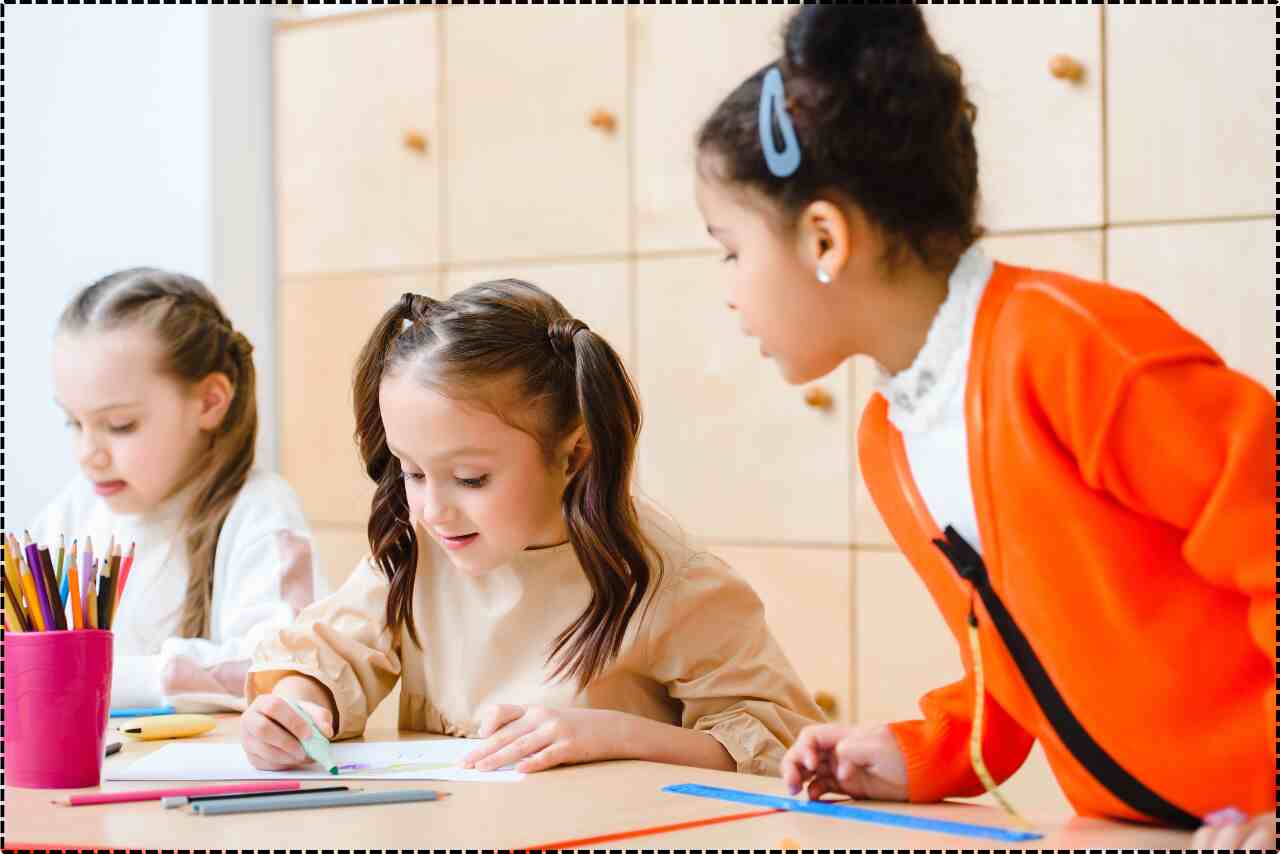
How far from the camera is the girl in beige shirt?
131 cm

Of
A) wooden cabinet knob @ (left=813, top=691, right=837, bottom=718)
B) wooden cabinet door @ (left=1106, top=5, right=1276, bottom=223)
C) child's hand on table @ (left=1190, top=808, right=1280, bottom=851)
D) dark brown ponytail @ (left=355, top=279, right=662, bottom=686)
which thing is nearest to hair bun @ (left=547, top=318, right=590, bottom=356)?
dark brown ponytail @ (left=355, top=279, right=662, bottom=686)

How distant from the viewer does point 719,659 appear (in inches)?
55.3

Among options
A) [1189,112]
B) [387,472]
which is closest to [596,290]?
[1189,112]

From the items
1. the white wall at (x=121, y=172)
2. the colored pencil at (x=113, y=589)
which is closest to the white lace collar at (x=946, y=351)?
the colored pencil at (x=113, y=589)

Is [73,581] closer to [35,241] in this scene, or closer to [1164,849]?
[1164,849]

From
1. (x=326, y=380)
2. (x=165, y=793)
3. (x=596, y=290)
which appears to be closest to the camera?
(x=165, y=793)

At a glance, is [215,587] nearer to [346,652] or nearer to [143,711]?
[143,711]

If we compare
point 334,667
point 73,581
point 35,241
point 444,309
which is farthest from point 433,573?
point 35,241

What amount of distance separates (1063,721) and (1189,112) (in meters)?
1.61

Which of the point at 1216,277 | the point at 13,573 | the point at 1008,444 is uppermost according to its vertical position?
the point at 1216,277

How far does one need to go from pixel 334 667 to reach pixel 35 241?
2.14m

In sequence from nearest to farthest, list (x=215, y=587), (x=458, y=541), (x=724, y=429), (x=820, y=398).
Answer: (x=458, y=541)
(x=215, y=587)
(x=820, y=398)
(x=724, y=429)

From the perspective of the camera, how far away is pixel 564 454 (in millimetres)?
1380

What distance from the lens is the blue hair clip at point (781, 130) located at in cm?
96
